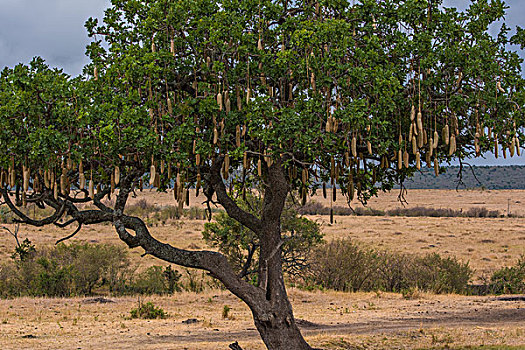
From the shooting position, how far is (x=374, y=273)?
24.2 metres

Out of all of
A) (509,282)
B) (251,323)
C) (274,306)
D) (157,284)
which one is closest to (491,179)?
(509,282)

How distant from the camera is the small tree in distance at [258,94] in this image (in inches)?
295

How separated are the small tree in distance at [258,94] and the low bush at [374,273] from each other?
1571 centimetres

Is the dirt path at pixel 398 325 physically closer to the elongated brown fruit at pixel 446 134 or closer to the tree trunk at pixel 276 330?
the tree trunk at pixel 276 330

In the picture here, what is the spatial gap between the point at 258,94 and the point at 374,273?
17636mm

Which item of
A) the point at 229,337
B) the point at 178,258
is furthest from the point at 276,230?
the point at 229,337

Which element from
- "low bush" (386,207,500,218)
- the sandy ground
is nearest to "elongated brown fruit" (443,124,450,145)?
the sandy ground

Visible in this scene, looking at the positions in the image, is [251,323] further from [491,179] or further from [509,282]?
[491,179]

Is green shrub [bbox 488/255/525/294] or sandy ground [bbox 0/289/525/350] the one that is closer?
sandy ground [bbox 0/289/525/350]

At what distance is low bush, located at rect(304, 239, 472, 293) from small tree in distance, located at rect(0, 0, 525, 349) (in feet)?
51.5

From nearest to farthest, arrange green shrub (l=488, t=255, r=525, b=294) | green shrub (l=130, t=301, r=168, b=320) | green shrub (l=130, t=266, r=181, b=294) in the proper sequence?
green shrub (l=130, t=301, r=168, b=320)
green shrub (l=488, t=255, r=525, b=294)
green shrub (l=130, t=266, r=181, b=294)

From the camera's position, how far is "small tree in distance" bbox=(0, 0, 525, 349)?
748cm

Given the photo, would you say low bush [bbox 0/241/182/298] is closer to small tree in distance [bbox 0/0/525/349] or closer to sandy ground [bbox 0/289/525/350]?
sandy ground [bbox 0/289/525/350]

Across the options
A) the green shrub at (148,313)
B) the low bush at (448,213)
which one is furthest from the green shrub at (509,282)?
the low bush at (448,213)
